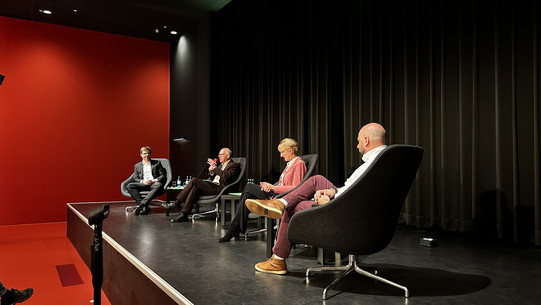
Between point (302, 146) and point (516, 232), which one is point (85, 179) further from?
point (516, 232)

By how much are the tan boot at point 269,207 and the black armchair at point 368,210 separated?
434 millimetres

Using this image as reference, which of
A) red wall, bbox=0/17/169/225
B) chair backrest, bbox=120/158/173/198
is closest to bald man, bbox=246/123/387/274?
chair backrest, bbox=120/158/173/198

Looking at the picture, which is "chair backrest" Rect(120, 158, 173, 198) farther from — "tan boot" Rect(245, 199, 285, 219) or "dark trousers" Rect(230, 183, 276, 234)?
"tan boot" Rect(245, 199, 285, 219)

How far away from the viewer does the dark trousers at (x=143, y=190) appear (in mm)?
5757

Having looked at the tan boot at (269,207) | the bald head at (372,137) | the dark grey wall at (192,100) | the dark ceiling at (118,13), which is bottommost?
the tan boot at (269,207)

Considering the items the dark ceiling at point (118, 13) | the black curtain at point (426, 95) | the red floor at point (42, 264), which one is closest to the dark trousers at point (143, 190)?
the red floor at point (42, 264)

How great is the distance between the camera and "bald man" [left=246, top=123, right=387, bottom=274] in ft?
7.58

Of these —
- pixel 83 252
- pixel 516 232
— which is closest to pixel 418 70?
pixel 516 232

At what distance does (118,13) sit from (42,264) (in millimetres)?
4946

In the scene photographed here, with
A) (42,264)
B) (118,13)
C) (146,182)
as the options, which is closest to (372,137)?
(42,264)

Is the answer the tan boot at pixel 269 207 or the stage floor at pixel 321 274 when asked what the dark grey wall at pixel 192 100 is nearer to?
the stage floor at pixel 321 274

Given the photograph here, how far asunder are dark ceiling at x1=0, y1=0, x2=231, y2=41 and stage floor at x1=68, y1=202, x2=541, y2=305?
4682mm

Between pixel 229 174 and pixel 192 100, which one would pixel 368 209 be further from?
pixel 192 100

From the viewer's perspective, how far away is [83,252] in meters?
4.47
